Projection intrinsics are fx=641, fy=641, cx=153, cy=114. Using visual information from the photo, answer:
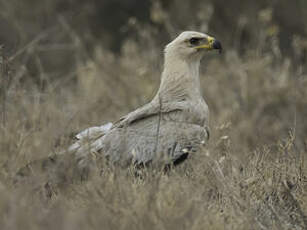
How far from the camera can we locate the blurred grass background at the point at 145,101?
442 centimetres

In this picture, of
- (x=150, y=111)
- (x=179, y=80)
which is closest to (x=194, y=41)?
(x=179, y=80)

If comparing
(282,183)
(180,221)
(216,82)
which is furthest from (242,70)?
(180,221)

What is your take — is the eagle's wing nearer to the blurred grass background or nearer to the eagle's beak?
the blurred grass background

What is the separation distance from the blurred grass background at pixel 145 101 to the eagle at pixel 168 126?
8.1 inches

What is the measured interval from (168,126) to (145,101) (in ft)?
14.5

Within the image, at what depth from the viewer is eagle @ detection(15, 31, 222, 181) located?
20.1 feet

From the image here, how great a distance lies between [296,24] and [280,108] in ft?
17.4

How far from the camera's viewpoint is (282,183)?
5.18 meters

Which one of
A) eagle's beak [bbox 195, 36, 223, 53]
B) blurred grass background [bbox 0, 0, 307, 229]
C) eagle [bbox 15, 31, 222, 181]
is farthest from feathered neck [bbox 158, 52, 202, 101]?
blurred grass background [bbox 0, 0, 307, 229]

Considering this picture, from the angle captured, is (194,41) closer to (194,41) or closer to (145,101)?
(194,41)

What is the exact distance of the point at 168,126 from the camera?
640 cm

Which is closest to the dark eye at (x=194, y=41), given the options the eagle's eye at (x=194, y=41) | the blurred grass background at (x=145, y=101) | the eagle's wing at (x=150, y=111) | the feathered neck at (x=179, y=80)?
the eagle's eye at (x=194, y=41)

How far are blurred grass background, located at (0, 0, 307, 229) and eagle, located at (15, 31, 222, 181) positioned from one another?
0.21 meters

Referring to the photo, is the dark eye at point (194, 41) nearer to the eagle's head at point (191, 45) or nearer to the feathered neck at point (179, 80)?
the eagle's head at point (191, 45)
